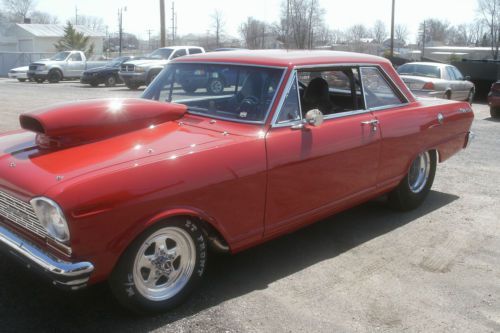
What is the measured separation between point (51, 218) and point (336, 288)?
201 centimetres

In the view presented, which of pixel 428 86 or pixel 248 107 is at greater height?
pixel 428 86

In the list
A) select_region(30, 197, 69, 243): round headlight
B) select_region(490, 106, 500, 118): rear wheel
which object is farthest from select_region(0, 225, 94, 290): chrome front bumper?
select_region(490, 106, 500, 118): rear wheel

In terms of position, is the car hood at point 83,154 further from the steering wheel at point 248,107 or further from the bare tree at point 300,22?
the bare tree at point 300,22

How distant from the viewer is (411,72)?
14.3 meters

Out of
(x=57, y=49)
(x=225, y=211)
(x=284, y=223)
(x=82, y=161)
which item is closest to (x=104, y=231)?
(x=82, y=161)

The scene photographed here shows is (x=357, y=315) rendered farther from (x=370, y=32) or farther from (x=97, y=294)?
(x=370, y=32)

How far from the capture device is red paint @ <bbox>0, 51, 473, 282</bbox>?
2842 mm

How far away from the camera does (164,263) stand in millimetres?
3225

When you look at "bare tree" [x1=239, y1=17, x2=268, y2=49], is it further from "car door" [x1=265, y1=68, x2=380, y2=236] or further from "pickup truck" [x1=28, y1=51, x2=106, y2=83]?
"car door" [x1=265, y1=68, x2=380, y2=236]

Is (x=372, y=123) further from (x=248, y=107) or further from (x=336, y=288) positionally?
(x=336, y=288)

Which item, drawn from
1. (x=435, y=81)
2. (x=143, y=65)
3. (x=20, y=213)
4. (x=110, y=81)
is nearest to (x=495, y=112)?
(x=435, y=81)

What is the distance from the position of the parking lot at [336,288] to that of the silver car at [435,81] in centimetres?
844

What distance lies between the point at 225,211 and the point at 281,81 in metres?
1.16

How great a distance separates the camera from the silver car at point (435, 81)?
13.2m
